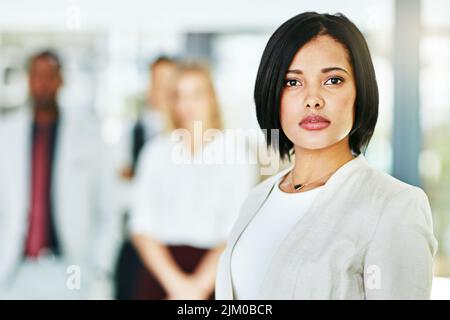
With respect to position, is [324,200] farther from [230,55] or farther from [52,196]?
[52,196]

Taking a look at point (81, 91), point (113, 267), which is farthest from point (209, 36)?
point (113, 267)

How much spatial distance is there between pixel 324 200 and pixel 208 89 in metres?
1.10

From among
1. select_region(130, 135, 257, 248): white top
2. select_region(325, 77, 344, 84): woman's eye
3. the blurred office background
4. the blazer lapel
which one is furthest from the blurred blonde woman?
select_region(325, 77, 344, 84): woman's eye

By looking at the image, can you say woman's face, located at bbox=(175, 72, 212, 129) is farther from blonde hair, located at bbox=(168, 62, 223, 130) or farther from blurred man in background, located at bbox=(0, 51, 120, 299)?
blurred man in background, located at bbox=(0, 51, 120, 299)

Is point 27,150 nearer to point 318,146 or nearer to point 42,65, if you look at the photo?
point 42,65

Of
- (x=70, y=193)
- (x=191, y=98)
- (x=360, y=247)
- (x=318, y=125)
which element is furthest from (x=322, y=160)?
(x=70, y=193)

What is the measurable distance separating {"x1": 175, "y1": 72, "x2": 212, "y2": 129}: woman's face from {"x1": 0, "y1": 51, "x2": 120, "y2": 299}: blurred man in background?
0.96 ft

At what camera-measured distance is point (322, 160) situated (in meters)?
0.91

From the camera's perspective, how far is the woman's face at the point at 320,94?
2.87ft

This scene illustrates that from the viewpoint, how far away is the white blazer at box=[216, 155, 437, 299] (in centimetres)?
77

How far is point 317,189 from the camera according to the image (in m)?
0.88

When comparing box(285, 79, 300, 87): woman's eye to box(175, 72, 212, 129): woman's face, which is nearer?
box(285, 79, 300, 87): woman's eye

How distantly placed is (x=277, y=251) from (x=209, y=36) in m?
1.20

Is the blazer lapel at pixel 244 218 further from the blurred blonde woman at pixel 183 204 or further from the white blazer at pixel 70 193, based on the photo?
the white blazer at pixel 70 193
